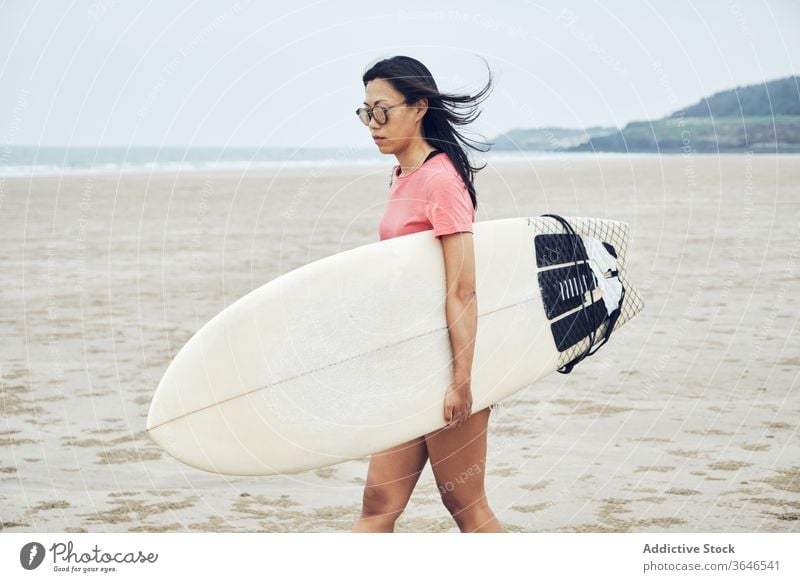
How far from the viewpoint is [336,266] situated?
2.65 meters

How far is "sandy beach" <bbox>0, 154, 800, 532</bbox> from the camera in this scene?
351 cm

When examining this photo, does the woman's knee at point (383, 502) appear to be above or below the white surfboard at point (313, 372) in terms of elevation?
below

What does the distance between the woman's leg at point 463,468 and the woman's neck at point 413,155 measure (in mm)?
672

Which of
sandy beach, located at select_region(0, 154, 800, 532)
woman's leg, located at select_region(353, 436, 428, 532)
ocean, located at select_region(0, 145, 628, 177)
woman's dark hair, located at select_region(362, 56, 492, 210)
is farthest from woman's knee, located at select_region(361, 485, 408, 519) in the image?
ocean, located at select_region(0, 145, 628, 177)

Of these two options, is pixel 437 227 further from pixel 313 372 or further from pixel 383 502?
pixel 383 502

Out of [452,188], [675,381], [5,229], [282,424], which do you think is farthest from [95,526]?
[5,229]

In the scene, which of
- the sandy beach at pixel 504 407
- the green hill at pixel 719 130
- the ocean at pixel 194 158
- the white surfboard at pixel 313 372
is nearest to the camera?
the white surfboard at pixel 313 372

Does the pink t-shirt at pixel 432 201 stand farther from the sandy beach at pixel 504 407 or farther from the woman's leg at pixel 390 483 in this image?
the sandy beach at pixel 504 407

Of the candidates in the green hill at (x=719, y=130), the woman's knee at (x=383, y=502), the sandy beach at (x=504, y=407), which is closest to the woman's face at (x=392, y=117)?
the woman's knee at (x=383, y=502)

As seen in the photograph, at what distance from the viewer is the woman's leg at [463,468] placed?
238cm

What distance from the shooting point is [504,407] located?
489 centimetres

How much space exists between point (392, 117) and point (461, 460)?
89 centimetres

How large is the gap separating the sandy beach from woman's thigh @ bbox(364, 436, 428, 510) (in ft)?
3.33

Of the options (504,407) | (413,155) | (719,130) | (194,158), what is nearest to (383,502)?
(413,155)
